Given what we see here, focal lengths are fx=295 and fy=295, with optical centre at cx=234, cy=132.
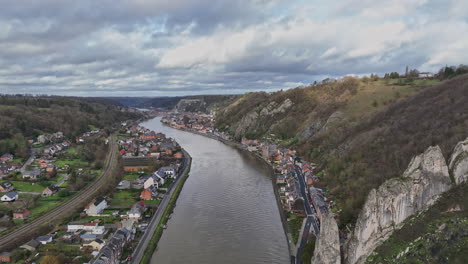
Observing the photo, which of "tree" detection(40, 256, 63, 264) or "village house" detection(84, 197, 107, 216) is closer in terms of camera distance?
"tree" detection(40, 256, 63, 264)

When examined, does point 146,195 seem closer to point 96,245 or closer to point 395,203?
point 96,245

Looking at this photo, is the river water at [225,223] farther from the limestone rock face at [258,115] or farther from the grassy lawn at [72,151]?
the limestone rock face at [258,115]

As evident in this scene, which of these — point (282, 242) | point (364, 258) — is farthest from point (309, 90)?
point (364, 258)

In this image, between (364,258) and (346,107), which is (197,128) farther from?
(364,258)

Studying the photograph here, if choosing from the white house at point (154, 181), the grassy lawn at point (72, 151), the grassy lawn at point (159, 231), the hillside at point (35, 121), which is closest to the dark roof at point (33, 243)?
the grassy lawn at point (159, 231)

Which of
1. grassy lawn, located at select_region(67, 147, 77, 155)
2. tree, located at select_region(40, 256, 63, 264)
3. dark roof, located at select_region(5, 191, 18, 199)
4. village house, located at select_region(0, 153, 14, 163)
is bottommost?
tree, located at select_region(40, 256, 63, 264)

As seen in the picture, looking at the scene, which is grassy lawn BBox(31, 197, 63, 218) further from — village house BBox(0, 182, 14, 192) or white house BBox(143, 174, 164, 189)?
white house BBox(143, 174, 164, 189)

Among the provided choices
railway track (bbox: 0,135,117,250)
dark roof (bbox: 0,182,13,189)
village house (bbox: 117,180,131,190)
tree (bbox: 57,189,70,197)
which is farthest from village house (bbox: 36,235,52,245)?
dark roof (bbox: 0,182,13,189)
